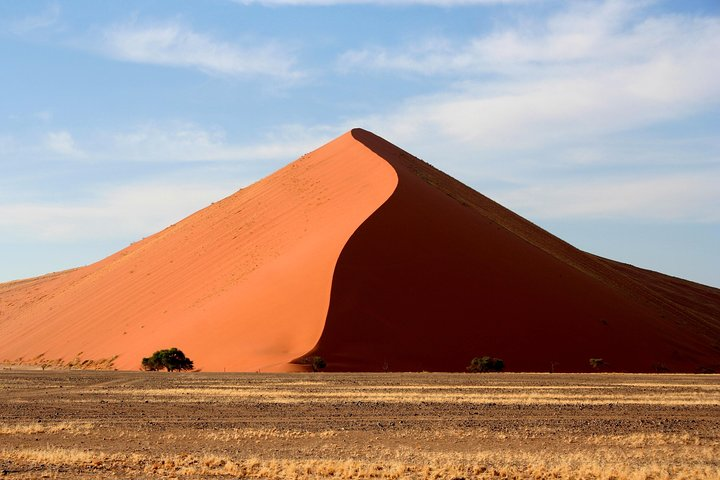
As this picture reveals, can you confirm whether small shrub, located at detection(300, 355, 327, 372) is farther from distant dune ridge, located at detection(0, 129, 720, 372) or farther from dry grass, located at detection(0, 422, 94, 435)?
dry grass, located at detection(0, 422, 94, 435)

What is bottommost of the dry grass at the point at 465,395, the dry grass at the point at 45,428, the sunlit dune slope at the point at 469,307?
the dry grass at the point at 45,428

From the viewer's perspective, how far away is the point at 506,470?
1251cm

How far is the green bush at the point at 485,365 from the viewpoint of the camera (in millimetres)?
40312

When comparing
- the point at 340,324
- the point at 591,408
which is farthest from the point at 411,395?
the point at 340,324

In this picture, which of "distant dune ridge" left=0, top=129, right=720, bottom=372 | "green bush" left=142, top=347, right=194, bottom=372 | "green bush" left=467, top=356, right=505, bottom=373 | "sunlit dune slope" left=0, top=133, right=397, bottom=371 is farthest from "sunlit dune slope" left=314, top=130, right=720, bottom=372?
"green bush" left=142, top=347, right=194, bottom=372

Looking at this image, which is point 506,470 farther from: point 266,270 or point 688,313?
point 688,313

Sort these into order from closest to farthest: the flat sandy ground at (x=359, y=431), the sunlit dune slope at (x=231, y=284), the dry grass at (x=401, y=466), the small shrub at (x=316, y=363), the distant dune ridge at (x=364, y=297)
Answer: the dry grass at (x=401, y=466) < the flat sandy ground at (x=359, y=431) < the small shrub at (x=316, y=363) < the distant dune ridge at (x=364, y=297) < the sunlit dune slope at (x=231, y=284)

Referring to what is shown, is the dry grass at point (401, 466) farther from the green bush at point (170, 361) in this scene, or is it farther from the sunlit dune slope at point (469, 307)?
the green bush at point (170, 361)

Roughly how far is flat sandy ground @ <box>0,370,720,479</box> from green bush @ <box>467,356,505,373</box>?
1032cm

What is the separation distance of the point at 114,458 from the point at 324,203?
4400 cm

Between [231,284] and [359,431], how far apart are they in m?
34.7

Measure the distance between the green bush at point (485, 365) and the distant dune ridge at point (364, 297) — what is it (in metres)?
1.27

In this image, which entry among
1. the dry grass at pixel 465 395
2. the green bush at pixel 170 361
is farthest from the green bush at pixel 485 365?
the green bush at pixel 170 361

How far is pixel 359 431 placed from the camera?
56.0ft
